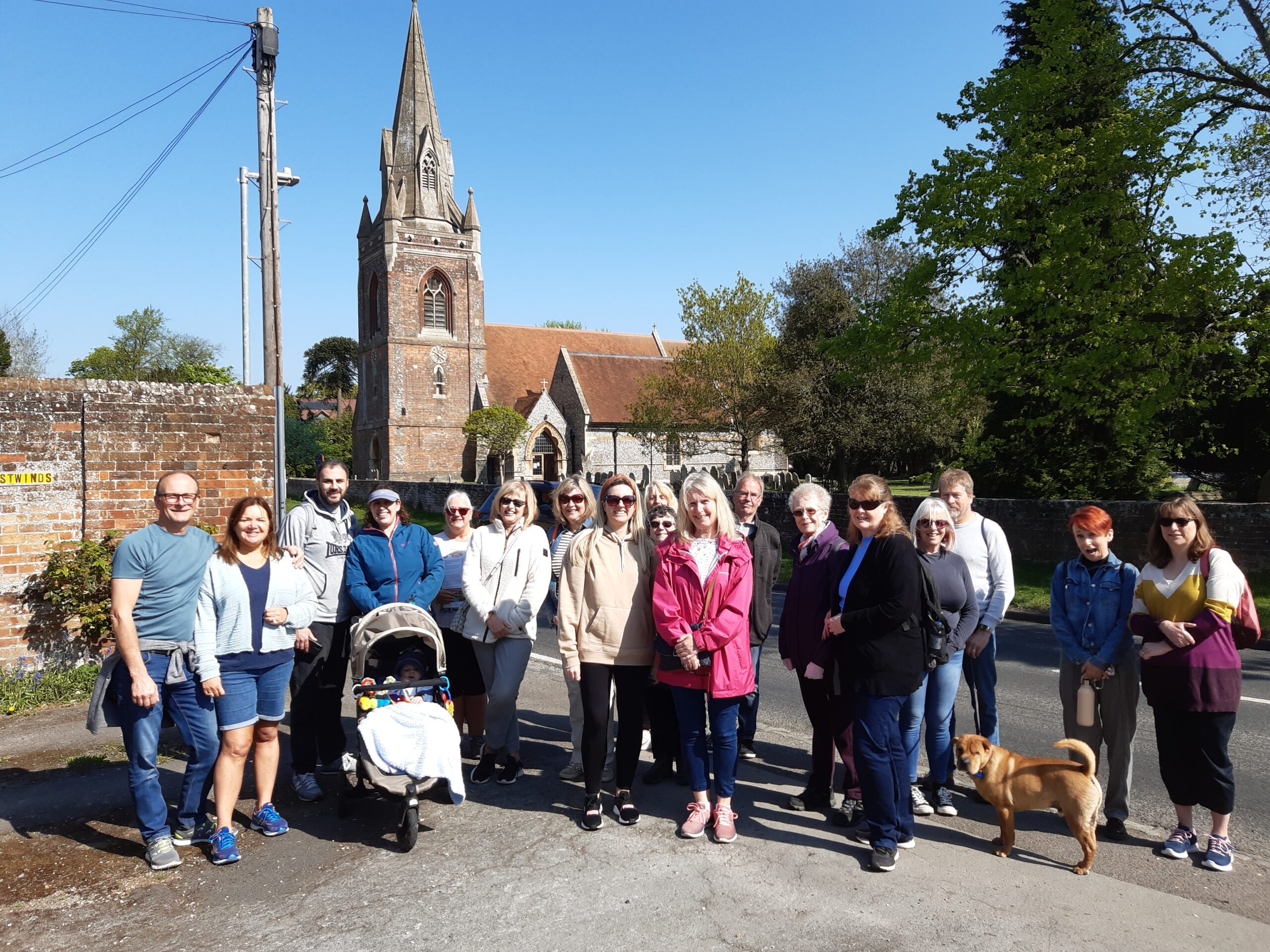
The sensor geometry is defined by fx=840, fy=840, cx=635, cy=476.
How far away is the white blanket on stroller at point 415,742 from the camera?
14.5 ft

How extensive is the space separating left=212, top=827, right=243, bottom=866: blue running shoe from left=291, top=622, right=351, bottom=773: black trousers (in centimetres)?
91

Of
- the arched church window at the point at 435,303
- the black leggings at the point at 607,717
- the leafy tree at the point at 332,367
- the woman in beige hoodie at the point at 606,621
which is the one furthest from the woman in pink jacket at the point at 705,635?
the leafy tree at the point at 332,367

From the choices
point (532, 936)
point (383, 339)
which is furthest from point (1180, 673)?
point (383, 339)

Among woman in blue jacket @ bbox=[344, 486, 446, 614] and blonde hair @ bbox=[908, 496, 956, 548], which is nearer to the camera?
blonde hair @ bbox=[908, 496, 956, 548]

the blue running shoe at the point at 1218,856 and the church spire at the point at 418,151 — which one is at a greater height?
the church spire at the point at 418,151

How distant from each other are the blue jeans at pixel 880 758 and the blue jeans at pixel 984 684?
1.16 metres

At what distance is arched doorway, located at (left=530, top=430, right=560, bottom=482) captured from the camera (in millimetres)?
51594

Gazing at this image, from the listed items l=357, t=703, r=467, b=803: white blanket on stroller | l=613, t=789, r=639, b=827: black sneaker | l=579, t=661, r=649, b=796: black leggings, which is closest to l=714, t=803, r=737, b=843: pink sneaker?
l=613, t=789, r=639, b=827: black sneaker

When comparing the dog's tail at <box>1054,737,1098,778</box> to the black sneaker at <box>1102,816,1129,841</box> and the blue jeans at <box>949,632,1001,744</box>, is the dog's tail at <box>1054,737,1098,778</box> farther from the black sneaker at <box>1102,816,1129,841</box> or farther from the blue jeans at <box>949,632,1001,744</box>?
the blue jeans at <box>949,632,1001,744</box>

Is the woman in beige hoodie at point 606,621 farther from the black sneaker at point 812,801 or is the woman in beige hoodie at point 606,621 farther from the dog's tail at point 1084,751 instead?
the dog's tail at point 1084,751

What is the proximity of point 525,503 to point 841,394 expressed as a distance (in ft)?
80.8

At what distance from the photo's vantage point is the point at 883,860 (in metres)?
4.12

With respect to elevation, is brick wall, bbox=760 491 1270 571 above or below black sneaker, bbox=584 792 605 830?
above

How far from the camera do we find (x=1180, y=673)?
4.23 m
